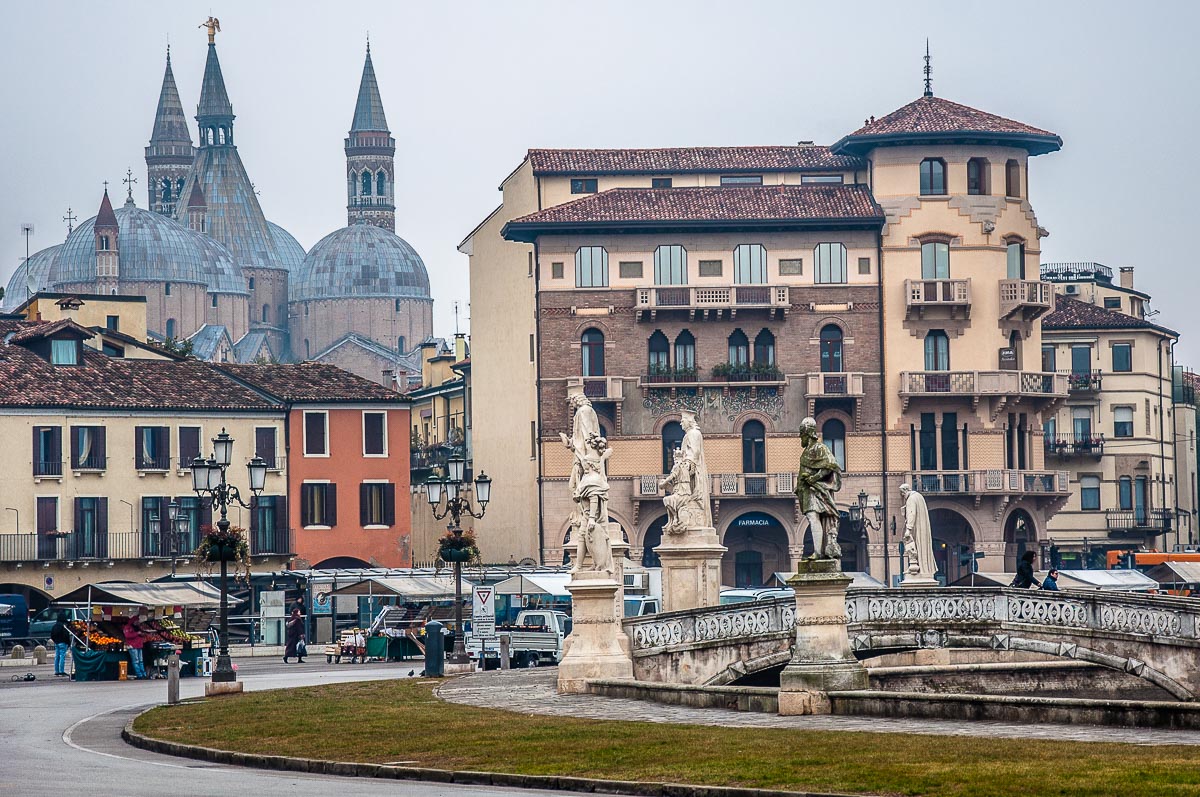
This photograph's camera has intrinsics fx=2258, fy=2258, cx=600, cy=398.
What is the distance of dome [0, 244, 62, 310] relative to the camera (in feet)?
619

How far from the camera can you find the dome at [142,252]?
18375cm

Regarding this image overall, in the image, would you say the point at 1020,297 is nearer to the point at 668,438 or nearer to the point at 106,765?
the point at 668,438

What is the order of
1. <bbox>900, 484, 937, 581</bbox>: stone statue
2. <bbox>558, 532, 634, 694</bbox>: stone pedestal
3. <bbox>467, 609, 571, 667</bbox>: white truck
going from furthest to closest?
<bbox>467, 609, 571, 667</bbox>: white truck → <bbox>900, 484, 937, 581</bbox>: stone statue → <bbox>558, 532, 634, 694</bbox>: stone pedestal

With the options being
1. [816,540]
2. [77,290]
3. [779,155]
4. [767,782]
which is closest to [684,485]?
[816,540]

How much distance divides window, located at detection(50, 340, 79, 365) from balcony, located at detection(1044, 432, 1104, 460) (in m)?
43.3

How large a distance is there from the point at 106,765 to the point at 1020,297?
68.1 meters

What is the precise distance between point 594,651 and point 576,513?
231 centimetres

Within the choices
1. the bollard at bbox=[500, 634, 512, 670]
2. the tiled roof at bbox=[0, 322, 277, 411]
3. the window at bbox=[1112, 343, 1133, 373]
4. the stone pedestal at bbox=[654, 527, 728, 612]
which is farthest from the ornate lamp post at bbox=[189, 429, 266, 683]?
the window at bbox=[1112, 343, 1133, 373]

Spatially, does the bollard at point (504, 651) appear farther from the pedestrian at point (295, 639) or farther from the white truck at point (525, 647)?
the pedestrian at point (295, 639)

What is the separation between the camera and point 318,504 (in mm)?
83875

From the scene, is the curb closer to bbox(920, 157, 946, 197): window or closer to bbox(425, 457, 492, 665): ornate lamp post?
bbox(425, 457, 492, 665): ornate lamp post

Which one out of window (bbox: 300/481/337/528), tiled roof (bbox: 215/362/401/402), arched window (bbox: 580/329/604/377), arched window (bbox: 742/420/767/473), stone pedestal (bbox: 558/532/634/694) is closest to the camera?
stone pedestal (bbox: 558/532/634/694)

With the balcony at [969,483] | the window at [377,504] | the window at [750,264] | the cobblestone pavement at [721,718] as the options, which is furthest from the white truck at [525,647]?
the window at [750,264]

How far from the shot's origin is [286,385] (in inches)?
3349
